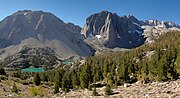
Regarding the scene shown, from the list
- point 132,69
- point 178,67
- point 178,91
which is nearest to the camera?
point 178,91

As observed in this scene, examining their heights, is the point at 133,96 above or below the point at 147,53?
below

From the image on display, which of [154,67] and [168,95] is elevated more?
[154,67]

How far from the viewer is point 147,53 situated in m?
181

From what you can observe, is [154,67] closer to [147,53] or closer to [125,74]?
[125,74]

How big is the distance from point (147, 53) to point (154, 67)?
11285 centimetres

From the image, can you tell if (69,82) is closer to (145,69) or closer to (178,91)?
(145,69)

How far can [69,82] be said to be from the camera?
77.2 metres

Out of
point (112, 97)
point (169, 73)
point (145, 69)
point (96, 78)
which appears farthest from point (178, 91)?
point (96, 78)

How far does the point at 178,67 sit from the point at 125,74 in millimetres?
14643

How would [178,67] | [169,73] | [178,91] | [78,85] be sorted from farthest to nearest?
1. [78,85]
2. [178,67]
3. [169,73]
4. [178,91]

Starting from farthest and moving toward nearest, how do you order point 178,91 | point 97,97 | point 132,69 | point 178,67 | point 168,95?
point 132,69, point 178,67, point 97,97, point 178,91, point 168,95

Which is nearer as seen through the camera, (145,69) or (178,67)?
(178,67)

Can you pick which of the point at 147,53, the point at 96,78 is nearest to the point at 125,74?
the point at 96,78

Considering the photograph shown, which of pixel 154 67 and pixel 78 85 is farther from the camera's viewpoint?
pixel 78 85
